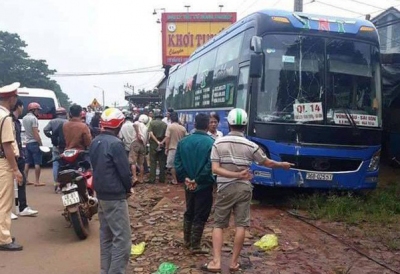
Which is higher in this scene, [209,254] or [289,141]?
[289,141]

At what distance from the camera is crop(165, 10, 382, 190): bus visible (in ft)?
25.5

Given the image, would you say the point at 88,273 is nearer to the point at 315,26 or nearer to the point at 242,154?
the point at 242,154

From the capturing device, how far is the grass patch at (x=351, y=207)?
7312 mm

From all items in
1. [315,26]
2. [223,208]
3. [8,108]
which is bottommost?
[223,208]

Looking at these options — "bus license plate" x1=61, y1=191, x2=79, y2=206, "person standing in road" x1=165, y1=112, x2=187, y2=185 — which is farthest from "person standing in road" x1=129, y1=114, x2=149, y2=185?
"bus license plate" x1=61, y1=191, x2=79, y2=206

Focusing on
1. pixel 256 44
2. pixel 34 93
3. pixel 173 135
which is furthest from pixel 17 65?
pixel 256 44

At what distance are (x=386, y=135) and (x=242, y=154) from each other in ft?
33.2

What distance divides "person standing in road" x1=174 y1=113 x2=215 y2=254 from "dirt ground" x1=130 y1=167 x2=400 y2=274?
0.39 m

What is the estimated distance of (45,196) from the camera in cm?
928

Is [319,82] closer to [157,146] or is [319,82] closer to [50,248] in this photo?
[157,146]

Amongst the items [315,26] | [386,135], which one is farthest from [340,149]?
[386,135]

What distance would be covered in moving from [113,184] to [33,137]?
6.46m

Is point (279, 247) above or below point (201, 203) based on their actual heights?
below

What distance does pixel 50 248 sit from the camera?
19.4 feet
